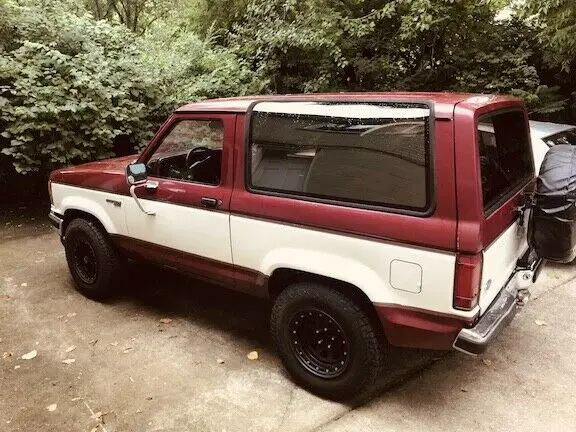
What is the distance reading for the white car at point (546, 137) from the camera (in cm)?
480

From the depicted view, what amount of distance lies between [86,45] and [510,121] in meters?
6.76

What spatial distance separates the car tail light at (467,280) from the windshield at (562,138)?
3.15 metres

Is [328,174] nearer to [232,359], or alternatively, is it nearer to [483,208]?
[483,208]

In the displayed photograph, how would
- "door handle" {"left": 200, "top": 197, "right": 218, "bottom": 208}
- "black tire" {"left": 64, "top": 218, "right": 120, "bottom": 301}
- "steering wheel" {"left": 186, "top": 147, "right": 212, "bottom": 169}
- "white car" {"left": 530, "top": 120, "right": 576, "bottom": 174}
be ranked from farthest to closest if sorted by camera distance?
1. "white car" {"left": 530, "top": 120, "right": 576, "bottom": 174}
2. "black tire" {"left": 64, "top": 218, "right": 120, "bottom": 301}
3. "steering wheel" {"left": 186, "top": 147, "right": 212, "bottom": 169}
4. "door handle" {"left": 200, "top": 197, "right": 218, "bottom": 208}

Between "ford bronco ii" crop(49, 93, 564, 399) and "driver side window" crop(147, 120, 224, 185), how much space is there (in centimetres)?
1

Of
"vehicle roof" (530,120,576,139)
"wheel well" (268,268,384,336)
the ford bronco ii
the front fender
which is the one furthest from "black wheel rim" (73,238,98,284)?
"vehicle roof" (530,120,576,139)

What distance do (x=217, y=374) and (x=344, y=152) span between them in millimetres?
1886

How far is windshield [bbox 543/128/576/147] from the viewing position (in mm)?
5059

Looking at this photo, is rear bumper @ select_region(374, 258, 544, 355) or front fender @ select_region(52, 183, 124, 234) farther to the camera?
front fender @ select_region(52, 183, 124, 234)

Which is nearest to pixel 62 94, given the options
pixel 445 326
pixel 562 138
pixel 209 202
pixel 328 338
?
pixel 209 202

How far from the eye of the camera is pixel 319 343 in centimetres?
322

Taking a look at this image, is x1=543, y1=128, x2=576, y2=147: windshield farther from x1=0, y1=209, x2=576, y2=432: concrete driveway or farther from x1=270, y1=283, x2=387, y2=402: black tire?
x1=270, y1=283, x2=387, y2=402: black tire

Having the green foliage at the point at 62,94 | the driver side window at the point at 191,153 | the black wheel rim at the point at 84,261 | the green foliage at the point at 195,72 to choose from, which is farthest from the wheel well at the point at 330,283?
the green foliage at the point at 195,72

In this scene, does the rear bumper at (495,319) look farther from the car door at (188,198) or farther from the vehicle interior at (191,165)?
the vehicle interior at (191,165)
